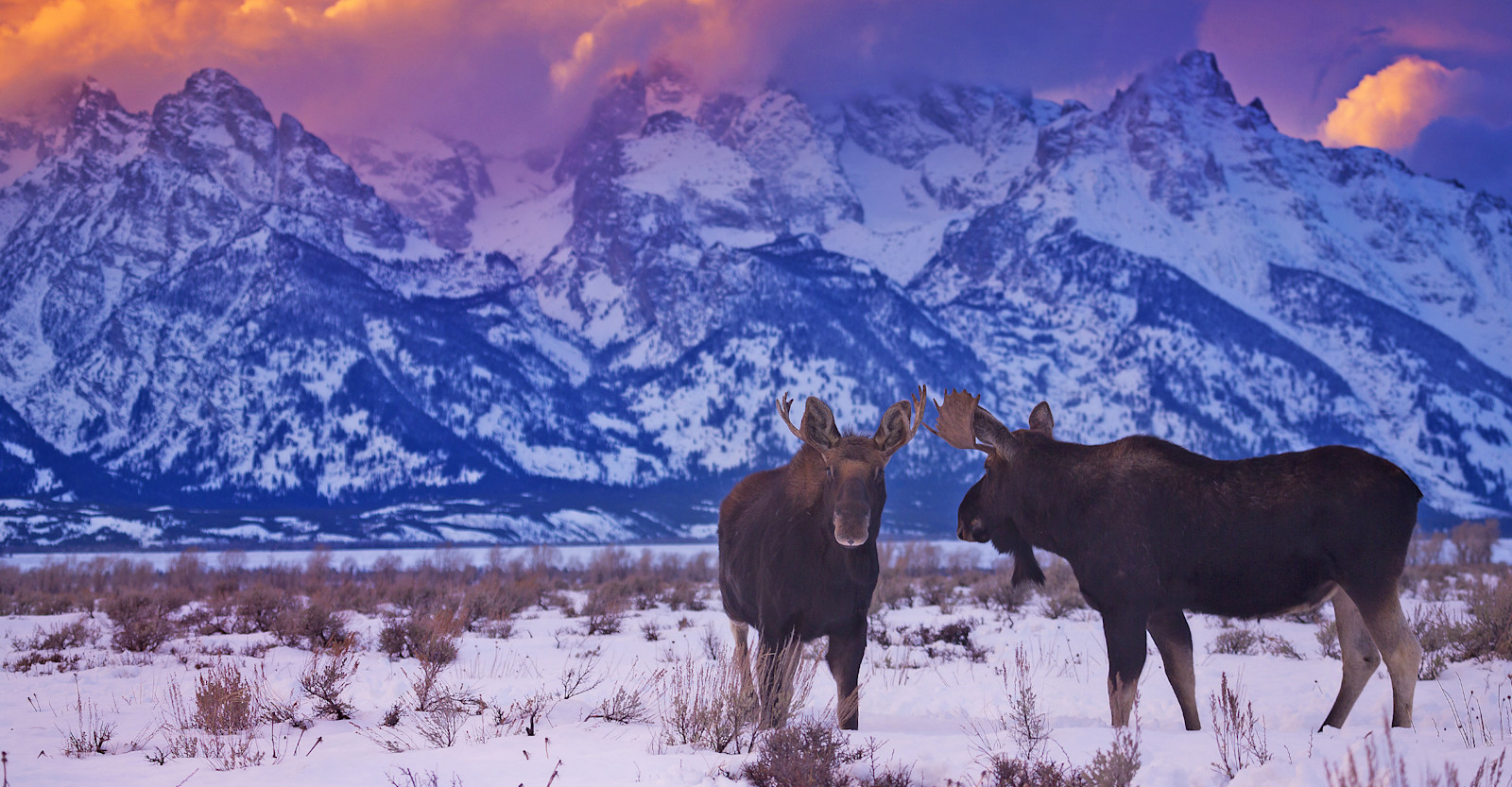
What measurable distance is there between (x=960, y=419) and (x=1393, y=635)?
318 cm

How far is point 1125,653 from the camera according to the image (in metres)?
6.67

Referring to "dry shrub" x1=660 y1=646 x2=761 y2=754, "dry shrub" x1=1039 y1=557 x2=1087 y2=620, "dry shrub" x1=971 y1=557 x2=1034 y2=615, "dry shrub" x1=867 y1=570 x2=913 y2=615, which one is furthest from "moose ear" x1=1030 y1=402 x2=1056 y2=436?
"dry shrub" x1=867 y1=570 x2=913 y2=615

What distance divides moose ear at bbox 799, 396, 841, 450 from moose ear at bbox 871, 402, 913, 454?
12.2 inches

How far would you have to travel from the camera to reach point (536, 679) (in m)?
11.3

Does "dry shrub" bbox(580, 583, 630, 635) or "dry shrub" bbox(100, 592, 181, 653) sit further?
"dry shrub" bbox(580, 583, 630, 635)

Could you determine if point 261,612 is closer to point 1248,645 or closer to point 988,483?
point 988,483

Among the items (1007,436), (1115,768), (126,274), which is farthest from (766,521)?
(126,274)

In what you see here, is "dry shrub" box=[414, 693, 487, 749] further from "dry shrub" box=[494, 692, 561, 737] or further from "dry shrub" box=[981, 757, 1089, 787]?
"dry shrub" box=[981, 757, 1089, 787]

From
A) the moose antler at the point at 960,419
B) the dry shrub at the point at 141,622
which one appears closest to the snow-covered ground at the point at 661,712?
the dry shrub at the point at 141,622

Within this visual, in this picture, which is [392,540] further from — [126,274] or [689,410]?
[126,274]

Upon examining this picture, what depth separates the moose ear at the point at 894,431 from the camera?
721 centimetres

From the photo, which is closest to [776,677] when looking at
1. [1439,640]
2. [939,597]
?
[1439,640]

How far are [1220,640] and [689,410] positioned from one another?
16827 centimetres

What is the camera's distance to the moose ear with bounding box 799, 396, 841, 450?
7207mm
